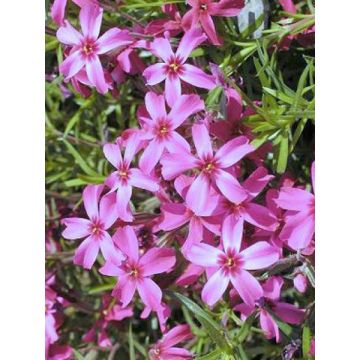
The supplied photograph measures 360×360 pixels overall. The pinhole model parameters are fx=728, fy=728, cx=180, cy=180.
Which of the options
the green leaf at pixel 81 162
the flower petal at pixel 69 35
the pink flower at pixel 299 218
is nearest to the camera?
the pink flower at pixel 299 218

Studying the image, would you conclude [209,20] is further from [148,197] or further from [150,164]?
[148,197]

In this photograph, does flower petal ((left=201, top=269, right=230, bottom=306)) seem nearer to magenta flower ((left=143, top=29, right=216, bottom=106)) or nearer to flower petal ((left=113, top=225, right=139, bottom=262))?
flower petal ((left=113, top=225, right=139, bottom=262))

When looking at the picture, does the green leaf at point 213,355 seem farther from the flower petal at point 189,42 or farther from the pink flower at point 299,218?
the flower petal at point 189,42

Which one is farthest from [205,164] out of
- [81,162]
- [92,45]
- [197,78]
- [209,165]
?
[81,162]

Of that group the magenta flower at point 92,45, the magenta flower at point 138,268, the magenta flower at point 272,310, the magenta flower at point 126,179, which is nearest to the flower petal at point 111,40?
the magenta flower at point 92,45

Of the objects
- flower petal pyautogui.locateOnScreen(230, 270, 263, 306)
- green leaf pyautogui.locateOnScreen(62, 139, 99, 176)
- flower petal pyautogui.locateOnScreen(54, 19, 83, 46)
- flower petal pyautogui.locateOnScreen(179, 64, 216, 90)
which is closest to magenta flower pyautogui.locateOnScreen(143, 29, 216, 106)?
flower petal pyautogui.locateOnScreen(179, 64, 216, 90)
